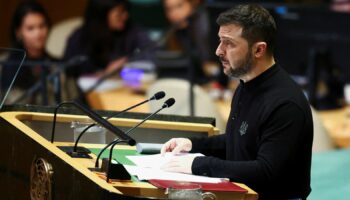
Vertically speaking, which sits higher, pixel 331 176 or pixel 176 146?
pixel 176 146

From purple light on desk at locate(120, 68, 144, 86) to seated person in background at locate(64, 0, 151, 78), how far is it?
5.3 inches

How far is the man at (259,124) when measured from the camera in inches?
130

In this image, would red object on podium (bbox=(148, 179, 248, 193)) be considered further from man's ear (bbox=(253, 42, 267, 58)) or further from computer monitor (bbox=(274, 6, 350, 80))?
computer monitor (bbox=(274, 6, 350, 80))

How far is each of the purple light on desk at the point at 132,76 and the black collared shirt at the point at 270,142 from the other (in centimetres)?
368

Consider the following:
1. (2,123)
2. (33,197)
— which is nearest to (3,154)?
(2,123)

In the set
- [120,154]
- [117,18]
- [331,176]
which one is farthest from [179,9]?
[120,154]

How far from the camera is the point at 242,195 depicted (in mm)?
3143

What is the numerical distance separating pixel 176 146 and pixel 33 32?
11.7ft

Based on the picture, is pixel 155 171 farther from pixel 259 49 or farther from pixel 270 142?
pixel 259 49

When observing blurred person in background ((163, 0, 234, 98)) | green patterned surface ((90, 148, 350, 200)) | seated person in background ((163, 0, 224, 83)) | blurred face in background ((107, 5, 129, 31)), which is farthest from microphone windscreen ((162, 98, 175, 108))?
blurred face in background ((107, 5, 129, 31))

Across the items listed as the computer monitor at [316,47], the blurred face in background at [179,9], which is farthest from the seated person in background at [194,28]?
the computer monitor at [316,47]

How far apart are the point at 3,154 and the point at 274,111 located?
40.4 inches

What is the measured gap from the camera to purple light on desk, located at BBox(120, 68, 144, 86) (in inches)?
284

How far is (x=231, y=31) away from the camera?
3.47 meters
